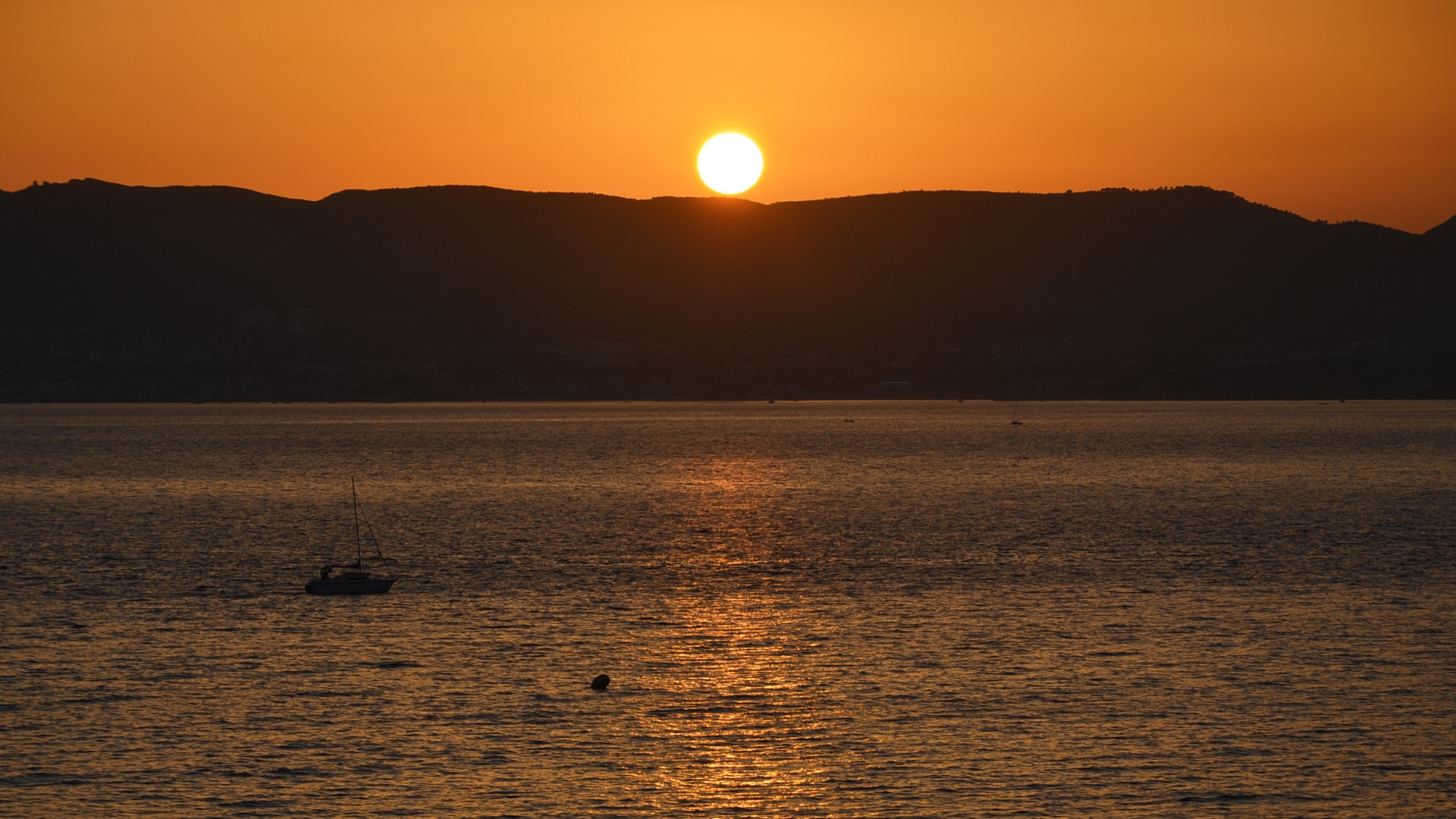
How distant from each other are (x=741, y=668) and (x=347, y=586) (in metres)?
23.7

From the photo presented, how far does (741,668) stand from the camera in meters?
45.5

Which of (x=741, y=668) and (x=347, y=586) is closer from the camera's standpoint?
(x=741, y=668)

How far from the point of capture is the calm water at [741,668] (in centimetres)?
3334

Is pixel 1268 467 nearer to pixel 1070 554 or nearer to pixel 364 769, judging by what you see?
pixel 1070 554

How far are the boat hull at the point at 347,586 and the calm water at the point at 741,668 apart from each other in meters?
1.35

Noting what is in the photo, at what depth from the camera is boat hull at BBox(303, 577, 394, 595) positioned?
203ft

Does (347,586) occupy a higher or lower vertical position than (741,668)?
higher

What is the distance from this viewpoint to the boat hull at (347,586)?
61844 mm

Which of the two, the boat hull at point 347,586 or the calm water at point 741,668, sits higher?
the boat hull at point 347,586

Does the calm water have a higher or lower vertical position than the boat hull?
lower

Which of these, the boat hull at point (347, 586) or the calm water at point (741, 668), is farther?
the boat hull at point (347, 586)

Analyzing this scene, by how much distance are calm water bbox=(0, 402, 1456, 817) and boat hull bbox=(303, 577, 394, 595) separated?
1348 millimetres

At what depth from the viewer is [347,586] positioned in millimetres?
61844

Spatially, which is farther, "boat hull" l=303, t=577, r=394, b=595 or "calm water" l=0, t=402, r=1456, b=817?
"boat hull" l=303, t=577, r=394, b=595
